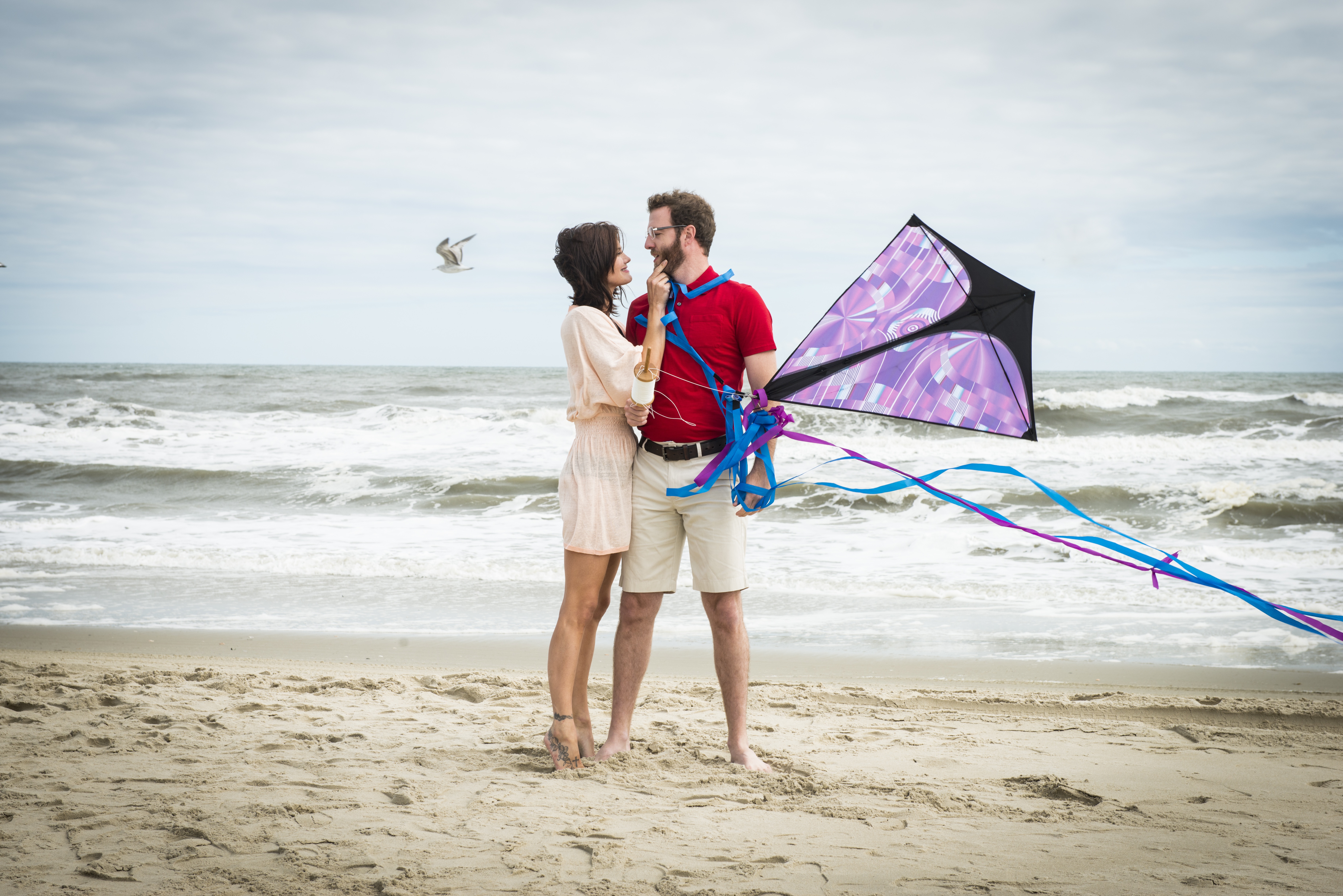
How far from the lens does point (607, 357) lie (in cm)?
298

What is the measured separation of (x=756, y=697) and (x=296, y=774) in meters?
2.07

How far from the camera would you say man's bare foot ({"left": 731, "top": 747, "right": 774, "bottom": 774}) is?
321 cm

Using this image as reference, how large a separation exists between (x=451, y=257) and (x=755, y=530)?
171 inches

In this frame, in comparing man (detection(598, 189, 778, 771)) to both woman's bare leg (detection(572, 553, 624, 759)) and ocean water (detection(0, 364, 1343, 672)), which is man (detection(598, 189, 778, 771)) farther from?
ocean water (detection(0, 364, 1343, 672))

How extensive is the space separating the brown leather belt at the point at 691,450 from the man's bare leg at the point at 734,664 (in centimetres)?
49

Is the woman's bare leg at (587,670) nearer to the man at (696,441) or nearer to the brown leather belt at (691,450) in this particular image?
the man at (696,441)

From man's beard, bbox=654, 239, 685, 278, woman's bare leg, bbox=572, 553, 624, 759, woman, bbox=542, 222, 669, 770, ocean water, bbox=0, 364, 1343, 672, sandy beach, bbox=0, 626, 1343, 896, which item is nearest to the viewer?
sandy beach, bbox=0, 626, 1343, 896

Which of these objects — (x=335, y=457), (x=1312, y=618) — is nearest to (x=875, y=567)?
(x=1312, y=618)

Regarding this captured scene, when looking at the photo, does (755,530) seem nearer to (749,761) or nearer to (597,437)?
(749,761)

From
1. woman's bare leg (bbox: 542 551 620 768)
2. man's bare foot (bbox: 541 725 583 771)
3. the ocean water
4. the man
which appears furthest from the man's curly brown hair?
the ocean water

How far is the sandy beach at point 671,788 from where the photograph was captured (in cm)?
241

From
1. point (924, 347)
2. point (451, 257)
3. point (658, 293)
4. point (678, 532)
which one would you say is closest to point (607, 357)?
point (658, 293)

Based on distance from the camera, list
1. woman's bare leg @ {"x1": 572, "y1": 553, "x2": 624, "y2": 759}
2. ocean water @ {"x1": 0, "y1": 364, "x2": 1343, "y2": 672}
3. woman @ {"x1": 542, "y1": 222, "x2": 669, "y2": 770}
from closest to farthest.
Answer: woman @ {"x1": 542, "y1": 222, "x2": 669, "y2": 770} < woman's bare leg @ {"x1": 572, "y1": 553, "x2": 624, "y2": 759} < ocean water @ {"x1": 0, "y1": 364, "x2": 1343, "y2": 672}

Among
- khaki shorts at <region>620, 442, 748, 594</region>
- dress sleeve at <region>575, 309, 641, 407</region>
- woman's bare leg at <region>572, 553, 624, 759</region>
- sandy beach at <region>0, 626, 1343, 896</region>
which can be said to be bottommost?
sandy beach at <region>0, 626, 1343, 896</region>
